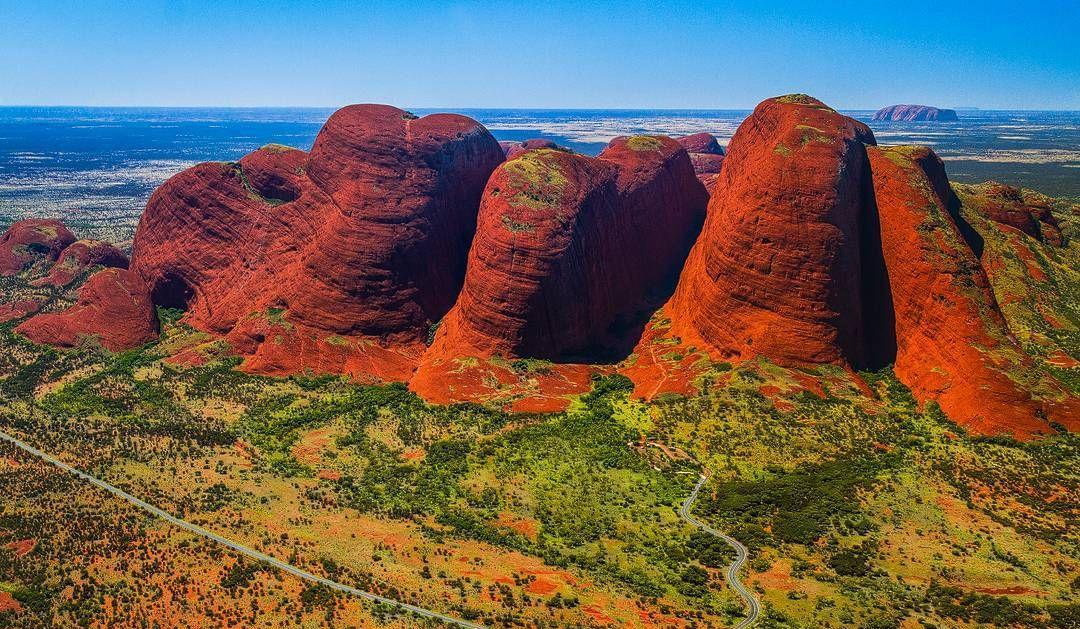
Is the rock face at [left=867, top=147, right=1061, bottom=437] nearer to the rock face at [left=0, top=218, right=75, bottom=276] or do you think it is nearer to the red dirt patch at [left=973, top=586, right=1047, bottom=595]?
the red dirt patch at [left=973, top=586, right=1047, bottom=595]

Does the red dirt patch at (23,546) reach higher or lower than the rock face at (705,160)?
lower

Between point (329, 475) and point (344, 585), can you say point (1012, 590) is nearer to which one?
point (344, 585)

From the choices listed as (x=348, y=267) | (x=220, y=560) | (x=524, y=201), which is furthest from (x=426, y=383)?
(x=220, y=560)

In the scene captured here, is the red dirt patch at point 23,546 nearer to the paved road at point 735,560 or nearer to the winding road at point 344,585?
the winding road at point 344,585

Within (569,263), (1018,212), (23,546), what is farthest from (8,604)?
(1018,212)

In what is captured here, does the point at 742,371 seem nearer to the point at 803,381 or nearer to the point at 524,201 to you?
the point at 803,381

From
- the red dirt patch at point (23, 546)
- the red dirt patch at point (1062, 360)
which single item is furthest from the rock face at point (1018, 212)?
the red dirt patch at point (23, 546)

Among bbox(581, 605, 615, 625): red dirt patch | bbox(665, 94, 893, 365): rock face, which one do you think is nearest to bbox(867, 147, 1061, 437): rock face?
bbox(665, 94, 893, 365): rock face
